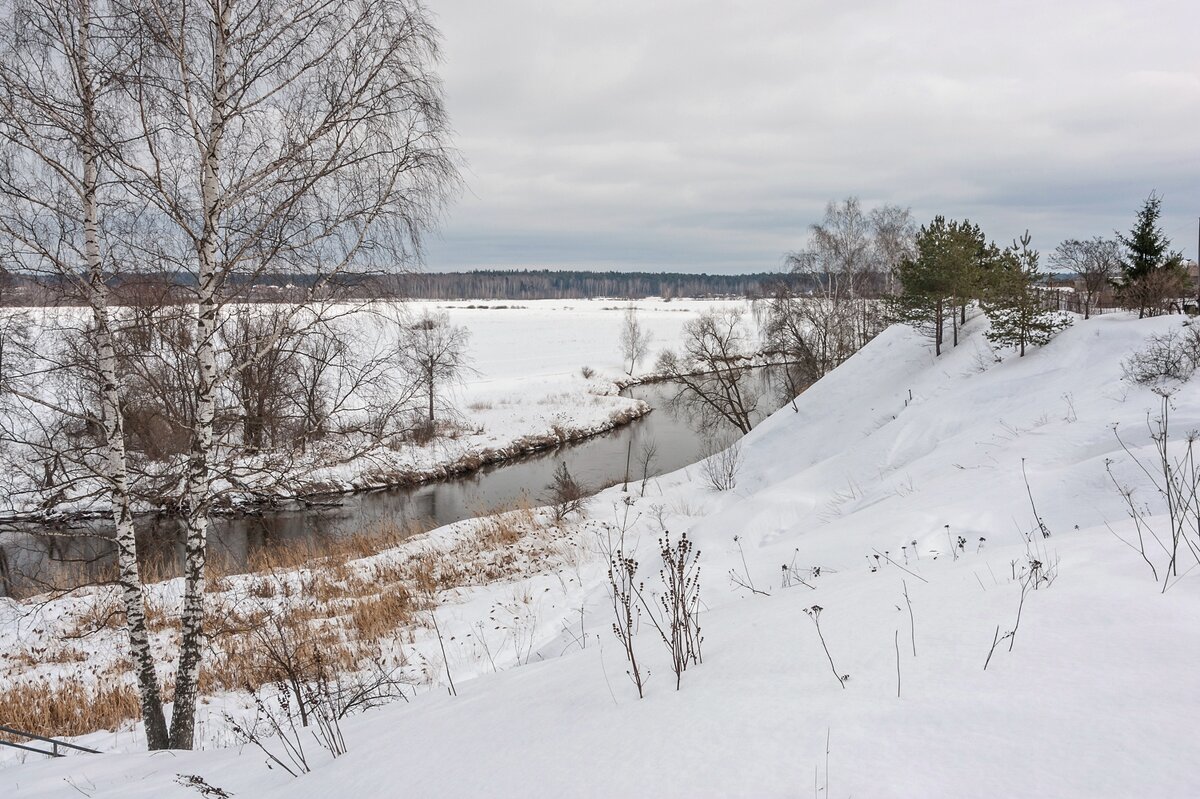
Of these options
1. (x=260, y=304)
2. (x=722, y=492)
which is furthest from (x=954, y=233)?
(x=260, y=304)

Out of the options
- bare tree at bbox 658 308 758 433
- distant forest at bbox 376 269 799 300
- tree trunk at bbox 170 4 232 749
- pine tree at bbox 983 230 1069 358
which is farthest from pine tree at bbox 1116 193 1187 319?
distant forest at bbox 376 269 799 300

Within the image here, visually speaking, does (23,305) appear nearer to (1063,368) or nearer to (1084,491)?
(1084,491)

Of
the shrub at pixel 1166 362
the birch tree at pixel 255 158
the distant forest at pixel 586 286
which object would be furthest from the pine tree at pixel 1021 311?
the distant forest at pixel 586 286

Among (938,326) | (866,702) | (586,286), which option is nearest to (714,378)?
(938,326)

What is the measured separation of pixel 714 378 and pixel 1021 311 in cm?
1626

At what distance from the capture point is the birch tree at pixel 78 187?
4773 millimetres

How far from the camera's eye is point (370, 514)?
755 inches

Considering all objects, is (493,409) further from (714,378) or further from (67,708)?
(67,708)

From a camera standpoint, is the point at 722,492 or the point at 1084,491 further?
the point at 722,492

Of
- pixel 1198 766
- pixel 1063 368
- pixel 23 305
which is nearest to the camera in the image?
pixel 1198 766

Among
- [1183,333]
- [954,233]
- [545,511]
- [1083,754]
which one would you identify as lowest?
[545,511]

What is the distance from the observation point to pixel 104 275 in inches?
205

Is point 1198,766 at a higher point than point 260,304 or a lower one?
lower

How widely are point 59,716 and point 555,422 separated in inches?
954
